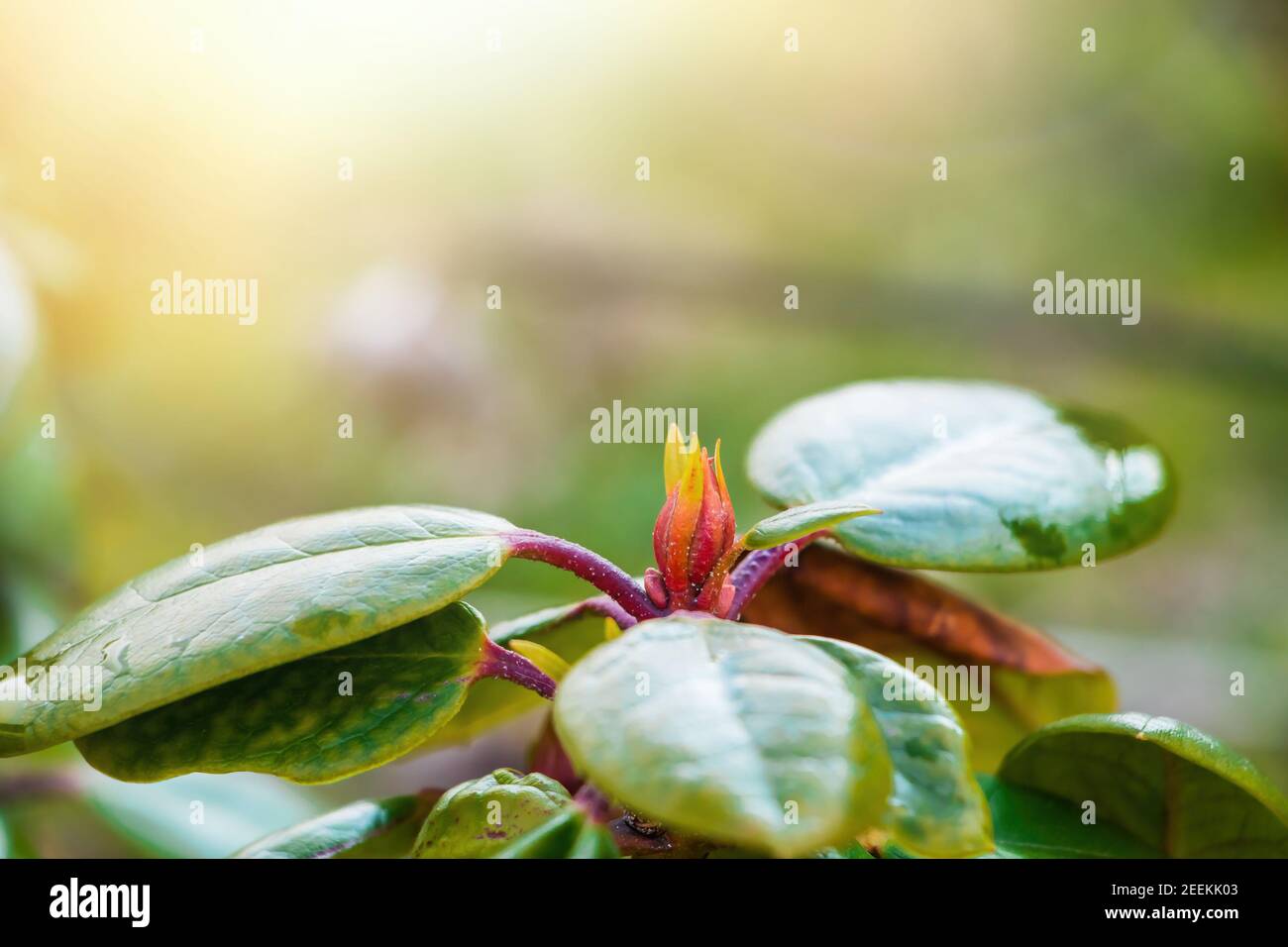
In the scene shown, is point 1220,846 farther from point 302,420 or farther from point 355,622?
point 302,420

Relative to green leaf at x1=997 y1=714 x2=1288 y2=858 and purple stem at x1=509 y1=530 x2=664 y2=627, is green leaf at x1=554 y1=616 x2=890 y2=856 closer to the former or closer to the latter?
purple stem at x1=509 y1=530 x2=664 y2=627

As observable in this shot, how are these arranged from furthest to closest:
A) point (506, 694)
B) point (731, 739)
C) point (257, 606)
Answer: point (506, 694) < point (257, 606) < point (731, 739)

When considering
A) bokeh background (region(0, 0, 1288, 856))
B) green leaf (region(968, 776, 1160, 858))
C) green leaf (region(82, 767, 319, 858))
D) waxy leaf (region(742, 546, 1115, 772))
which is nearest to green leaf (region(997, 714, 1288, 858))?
green leaf (region(968, 776, 1160, 858))

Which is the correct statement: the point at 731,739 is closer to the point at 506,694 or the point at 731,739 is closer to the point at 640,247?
the point at 506,694

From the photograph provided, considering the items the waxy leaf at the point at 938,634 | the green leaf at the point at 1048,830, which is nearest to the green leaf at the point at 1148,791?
the green leaf at the point at 1048,830

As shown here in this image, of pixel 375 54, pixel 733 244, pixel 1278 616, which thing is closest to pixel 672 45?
pixel 733 244

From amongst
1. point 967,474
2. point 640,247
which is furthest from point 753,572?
point 640,247

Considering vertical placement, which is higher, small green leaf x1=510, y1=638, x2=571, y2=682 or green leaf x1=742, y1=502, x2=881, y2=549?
green leaf x1=742, y1=502, x2=881, y2=549
